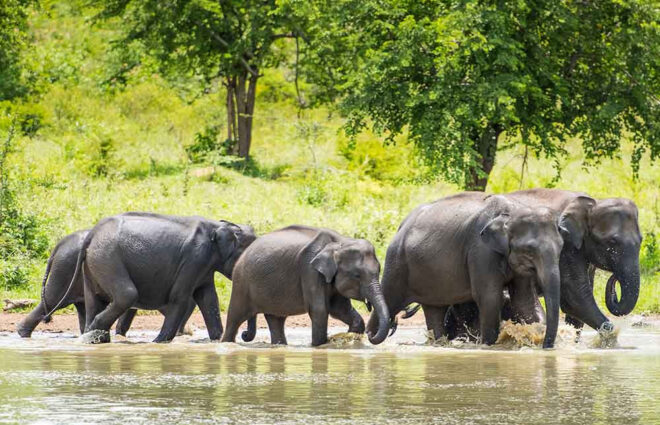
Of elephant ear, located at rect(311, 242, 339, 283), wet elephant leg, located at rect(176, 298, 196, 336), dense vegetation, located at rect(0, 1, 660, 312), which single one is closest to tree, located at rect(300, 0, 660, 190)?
dense vegetation, located at rect(0, 1, 660, 312)

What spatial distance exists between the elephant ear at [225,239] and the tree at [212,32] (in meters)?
19.0

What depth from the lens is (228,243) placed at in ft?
51.7

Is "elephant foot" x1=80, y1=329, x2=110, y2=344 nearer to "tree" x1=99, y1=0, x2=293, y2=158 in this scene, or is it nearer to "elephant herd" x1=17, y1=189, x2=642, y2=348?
"elephant herd" x1=17, y1=189, x2=642, y2=348

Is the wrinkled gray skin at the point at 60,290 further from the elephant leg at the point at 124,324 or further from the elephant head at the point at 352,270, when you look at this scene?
the elephant head at the point at 352,270

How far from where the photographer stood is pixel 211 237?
15.7 metres

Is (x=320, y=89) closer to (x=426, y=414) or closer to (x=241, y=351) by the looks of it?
(x=241, y=351)

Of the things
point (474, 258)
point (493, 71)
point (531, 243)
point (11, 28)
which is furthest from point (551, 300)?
point (11, 28)

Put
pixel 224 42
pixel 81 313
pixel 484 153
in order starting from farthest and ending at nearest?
pixel 224 42, pixel 484 153, pixel 81 313

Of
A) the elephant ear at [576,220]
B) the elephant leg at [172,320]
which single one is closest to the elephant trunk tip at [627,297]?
Result: the elephant ear at [576,220]

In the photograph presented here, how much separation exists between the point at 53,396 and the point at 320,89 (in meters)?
27.4

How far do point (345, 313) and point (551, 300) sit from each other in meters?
2.73

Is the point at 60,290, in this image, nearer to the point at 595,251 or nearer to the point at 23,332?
the point at 23,332

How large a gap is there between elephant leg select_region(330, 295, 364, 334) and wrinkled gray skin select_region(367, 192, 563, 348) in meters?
0.16

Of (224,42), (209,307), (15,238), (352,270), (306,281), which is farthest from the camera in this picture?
(224,42)
